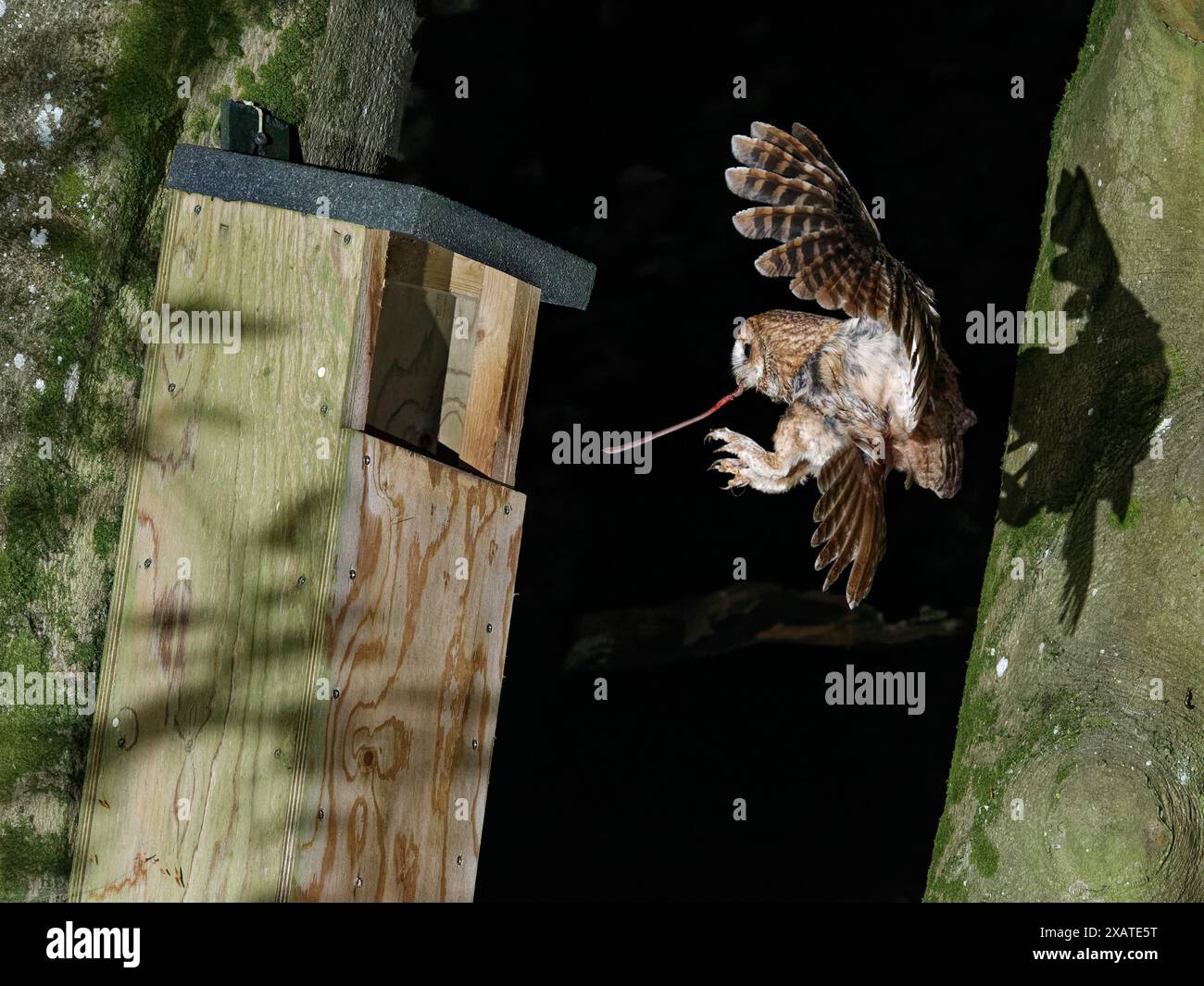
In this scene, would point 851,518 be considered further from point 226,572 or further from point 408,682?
point 226,572

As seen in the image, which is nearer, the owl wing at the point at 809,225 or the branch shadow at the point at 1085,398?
the owl wing at the point at 809,225

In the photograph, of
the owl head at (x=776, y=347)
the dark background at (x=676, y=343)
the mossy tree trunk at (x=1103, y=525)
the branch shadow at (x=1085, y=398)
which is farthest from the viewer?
the branch shadow at (x=1085, y=398)

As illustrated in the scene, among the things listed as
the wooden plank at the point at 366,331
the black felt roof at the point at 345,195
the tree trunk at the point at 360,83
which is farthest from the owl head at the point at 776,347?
the tree trunk at the point at 360,83

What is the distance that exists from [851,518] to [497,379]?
108 cm

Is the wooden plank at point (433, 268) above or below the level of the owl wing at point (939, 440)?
above

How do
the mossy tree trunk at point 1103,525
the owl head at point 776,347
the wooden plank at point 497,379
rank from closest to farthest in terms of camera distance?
the wooden plank at point 497,379, the owl head at point 776,347, the mossy tree trunk at point 1103,525

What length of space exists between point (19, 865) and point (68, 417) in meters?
1.59

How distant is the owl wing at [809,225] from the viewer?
3266mm

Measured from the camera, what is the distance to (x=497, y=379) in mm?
3846

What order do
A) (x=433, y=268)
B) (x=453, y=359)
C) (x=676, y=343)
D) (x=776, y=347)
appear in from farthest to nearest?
(x=676, y=343) → (x=776, y=347) → (x=453, y=359) → (x=433, y=268)

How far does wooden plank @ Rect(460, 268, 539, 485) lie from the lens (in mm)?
3834

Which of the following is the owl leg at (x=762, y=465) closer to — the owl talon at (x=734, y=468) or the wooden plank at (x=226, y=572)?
the owl talon at (x=734, y=468)

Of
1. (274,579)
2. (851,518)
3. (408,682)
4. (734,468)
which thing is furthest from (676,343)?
(274,579)

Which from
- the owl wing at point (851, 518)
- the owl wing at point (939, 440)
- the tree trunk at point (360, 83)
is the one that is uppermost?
the tree trunk at point (360, 83)
